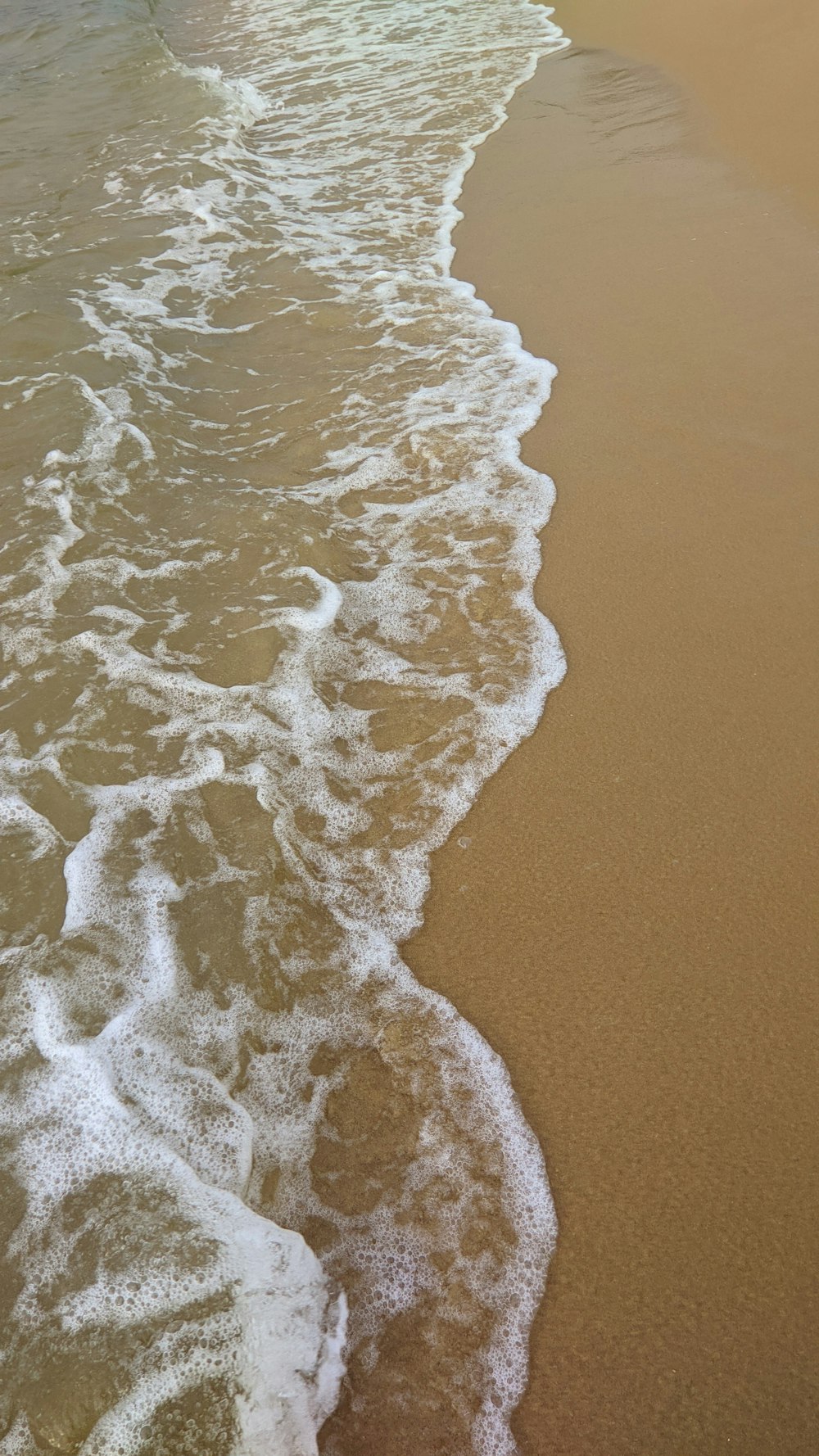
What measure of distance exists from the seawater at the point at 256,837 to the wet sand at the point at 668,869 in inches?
5.1

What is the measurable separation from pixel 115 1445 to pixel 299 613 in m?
2.75

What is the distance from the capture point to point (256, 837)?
302 cm

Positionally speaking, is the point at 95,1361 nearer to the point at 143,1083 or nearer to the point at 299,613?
the point at 143,1083

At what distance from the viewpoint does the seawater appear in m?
2.01

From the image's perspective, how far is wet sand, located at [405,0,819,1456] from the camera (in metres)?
1.97

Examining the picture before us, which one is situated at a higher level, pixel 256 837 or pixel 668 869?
pixel 256 837

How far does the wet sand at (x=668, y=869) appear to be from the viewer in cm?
197

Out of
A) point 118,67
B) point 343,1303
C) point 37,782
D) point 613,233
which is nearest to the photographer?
point 343,1303

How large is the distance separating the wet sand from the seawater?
128 millimetres

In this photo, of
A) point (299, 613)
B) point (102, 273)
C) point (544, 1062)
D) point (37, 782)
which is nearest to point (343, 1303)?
point (544, 1062)

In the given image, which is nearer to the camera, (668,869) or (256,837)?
(668,869)

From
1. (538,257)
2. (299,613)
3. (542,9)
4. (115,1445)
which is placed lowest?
(115,1445)

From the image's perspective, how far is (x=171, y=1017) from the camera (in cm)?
257

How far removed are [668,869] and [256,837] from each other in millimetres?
1299
